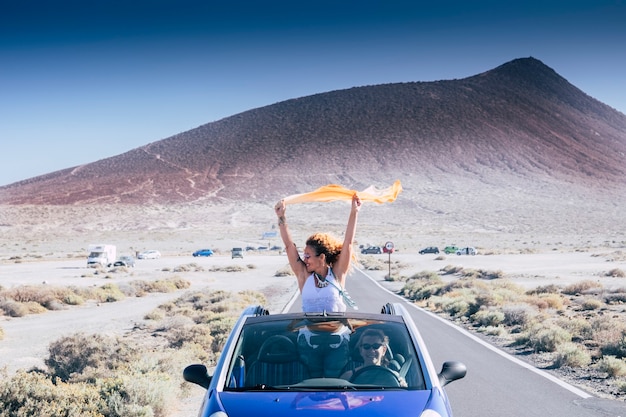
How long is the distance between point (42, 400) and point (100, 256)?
50.8m

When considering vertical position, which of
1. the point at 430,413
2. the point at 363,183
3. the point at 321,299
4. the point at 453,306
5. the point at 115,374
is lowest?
the point at 453,306

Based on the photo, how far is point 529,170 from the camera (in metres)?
147

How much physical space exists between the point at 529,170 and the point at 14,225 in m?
104

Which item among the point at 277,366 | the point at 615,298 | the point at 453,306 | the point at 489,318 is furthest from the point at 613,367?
the point at 615,298

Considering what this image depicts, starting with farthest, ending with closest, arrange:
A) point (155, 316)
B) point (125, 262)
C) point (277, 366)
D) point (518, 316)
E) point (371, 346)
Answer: point (125, 262), point (155, 316), point (518, 316), point (371, 346), point (277, 366)

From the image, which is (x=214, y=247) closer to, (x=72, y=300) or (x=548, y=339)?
(x=72, y=300)

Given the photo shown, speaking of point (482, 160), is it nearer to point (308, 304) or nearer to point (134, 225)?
point (134, 225)

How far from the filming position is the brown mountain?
467 ft

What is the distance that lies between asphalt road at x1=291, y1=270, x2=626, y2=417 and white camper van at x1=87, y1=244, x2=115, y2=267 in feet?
150

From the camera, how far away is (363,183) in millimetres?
137500

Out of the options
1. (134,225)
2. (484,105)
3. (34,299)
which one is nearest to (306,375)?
(34,299)

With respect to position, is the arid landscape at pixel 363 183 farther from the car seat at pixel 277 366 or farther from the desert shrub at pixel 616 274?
Result: the car seat at pixel 277 366

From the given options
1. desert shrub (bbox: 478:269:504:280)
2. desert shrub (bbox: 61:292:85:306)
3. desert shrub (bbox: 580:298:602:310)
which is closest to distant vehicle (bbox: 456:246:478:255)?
desert shrub (bbox: 478:269:504:280)

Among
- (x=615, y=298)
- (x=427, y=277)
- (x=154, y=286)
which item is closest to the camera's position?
(x=615, y=298)
